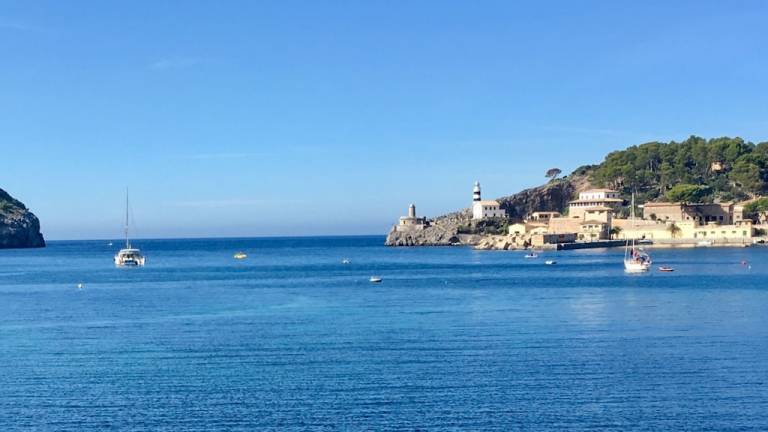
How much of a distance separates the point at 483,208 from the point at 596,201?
19.6m

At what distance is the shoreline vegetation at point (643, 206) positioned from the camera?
134750 millimetres

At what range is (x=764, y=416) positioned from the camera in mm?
23891

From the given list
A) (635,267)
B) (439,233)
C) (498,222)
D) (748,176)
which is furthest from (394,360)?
(748,176)

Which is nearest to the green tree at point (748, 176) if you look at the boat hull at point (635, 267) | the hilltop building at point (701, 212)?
the hilltop building at point (701, 212)

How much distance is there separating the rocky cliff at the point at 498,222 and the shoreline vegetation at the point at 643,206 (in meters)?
0.18

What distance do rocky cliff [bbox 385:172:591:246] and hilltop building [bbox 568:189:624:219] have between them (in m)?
11.9

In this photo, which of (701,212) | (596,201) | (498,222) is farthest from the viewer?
(498,222)

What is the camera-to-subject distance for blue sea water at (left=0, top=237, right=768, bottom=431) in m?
24.7

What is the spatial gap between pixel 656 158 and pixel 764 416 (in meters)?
153

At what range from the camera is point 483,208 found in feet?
526

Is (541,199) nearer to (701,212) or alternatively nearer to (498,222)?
(498,222)

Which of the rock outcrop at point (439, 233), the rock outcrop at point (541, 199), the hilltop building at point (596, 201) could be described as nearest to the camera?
the hilltop building at point (596, 201)

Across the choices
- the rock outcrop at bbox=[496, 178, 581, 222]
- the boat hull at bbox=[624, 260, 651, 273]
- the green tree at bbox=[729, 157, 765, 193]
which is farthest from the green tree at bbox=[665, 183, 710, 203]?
the boat hull at bbox=[624, 260, 651, 273]

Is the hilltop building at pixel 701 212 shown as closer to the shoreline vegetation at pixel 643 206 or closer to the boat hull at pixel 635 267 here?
the shoreline vegetation at pixel 643 206
